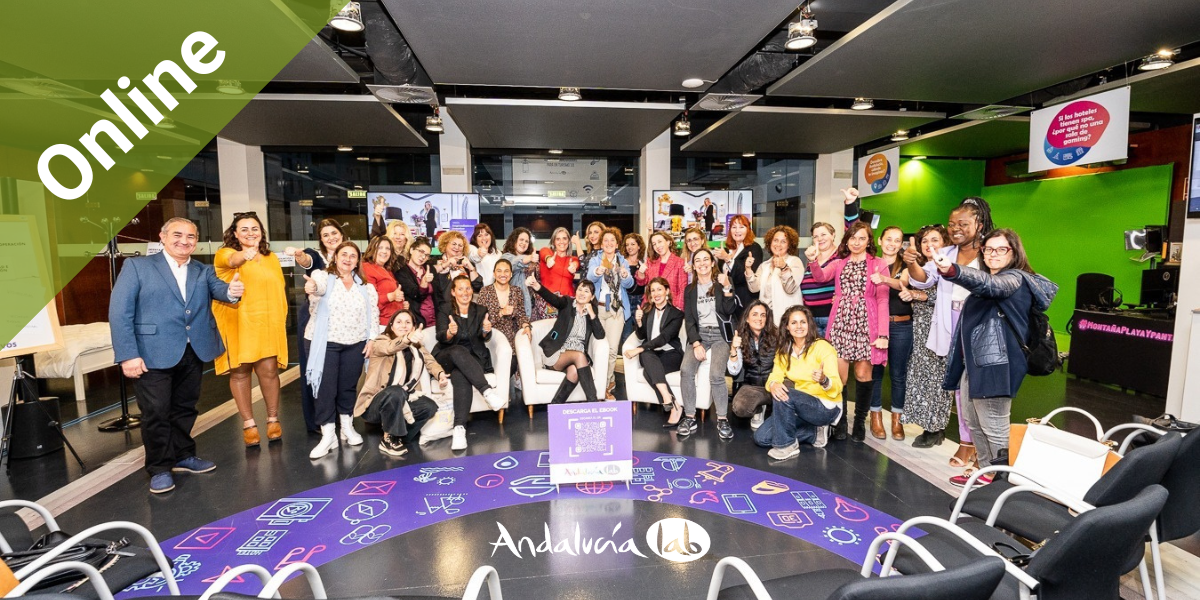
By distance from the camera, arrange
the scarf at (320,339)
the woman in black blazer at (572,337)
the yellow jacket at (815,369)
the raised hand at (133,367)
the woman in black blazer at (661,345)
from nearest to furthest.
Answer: the raised hand at (133,367), the yellow jacket at (815,369), the scarf at (320,339), the woman in black blazer at (661,345), the woman in black blazer at (572,337)

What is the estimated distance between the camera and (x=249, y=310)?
3988 mm

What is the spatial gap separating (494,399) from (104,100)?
5127mm

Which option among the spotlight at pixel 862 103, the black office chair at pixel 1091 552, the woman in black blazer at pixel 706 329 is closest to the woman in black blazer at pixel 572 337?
the woman in black blazer at pixel 706 329

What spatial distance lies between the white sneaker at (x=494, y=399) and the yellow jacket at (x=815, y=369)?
7.47ft

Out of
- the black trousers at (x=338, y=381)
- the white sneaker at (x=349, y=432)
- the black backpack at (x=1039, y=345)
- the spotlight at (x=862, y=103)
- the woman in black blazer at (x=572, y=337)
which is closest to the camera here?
the black backpack at (x=1039, y=345)

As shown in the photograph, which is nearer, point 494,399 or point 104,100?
point 494,399

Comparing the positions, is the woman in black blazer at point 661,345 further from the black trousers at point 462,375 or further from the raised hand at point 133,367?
the raised hand at point 133,367

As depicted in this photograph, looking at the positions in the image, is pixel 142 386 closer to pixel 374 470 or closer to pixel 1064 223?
pixel 374 470

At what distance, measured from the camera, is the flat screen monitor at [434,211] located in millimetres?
7328

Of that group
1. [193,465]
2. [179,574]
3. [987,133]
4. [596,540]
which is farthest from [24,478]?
[987,133]

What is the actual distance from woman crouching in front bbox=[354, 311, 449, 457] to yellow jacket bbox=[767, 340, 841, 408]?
8.98 ft

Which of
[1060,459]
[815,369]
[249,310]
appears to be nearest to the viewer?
[1060,459]

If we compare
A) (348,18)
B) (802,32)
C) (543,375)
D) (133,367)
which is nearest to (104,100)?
(133,367)

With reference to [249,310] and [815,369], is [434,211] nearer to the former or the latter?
[249,310]
